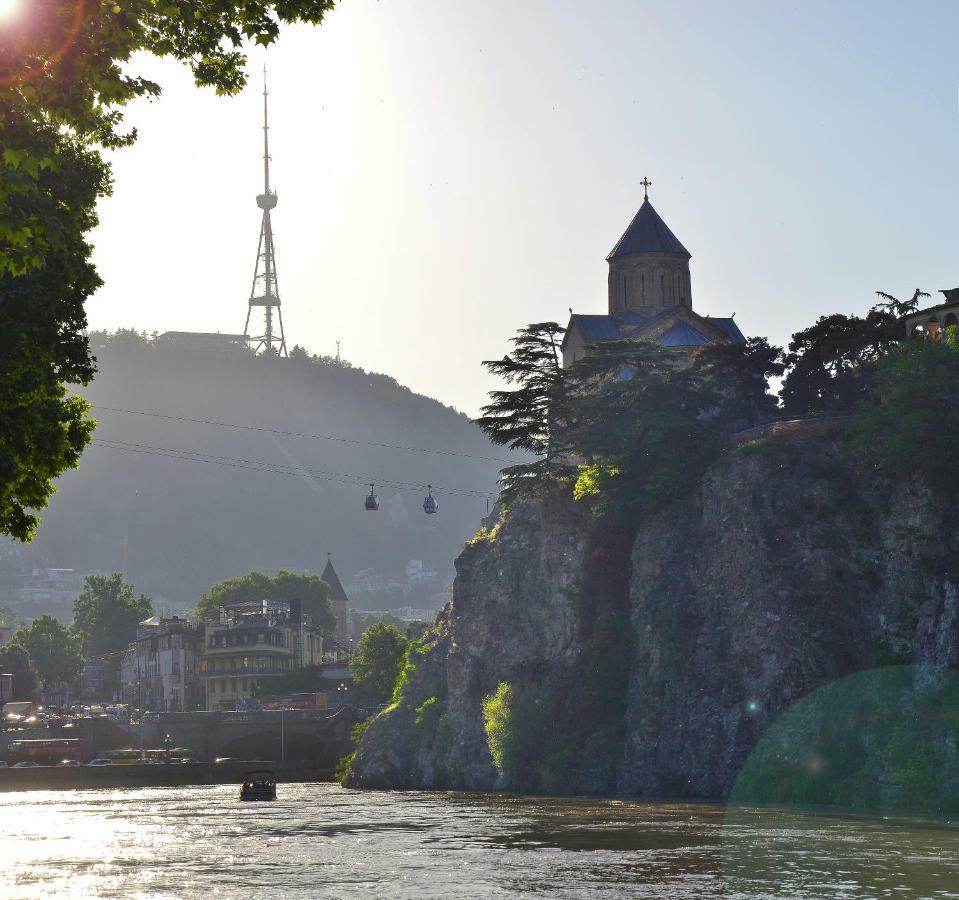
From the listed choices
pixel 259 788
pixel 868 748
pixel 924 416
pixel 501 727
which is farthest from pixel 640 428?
pixel 259 788

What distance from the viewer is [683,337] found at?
126688 mm

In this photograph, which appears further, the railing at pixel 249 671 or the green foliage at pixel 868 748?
the railing at pixel 249 671

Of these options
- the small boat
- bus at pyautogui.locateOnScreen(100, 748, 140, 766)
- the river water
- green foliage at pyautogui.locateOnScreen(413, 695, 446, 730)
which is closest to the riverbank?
bus at pyautogui.locateOnScreen(100, 748, 140, 766)

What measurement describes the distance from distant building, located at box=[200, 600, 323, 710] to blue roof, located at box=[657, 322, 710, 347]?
248 ft

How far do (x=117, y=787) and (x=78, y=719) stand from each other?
29.1m

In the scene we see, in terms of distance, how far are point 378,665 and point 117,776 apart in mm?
37054

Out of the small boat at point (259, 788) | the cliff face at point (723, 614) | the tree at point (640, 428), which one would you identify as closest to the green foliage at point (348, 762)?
the cliff face at point (723, 614)

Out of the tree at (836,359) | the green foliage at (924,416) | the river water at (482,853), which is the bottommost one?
the river water at (482,853)

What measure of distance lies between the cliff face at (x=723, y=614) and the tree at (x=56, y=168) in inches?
2280

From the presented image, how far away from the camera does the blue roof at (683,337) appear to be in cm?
12600

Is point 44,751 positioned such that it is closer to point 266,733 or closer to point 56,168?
point 266,733

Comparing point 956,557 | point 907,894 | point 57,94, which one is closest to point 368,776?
point 956,557

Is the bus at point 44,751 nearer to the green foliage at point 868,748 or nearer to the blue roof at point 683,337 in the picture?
the blue roof at point 683,337

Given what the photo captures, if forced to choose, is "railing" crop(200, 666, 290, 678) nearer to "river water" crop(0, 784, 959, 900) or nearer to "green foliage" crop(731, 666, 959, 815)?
"river water" crop(0, 784, 959, 900)
